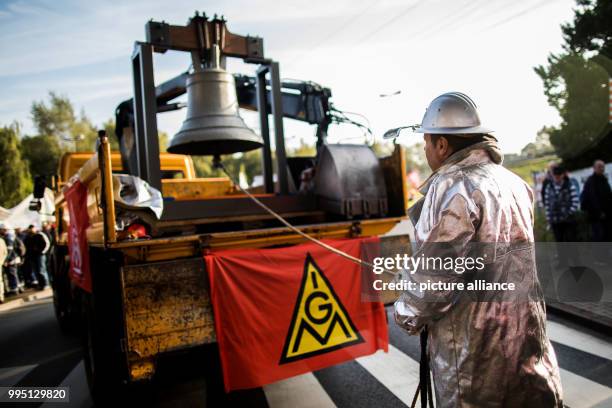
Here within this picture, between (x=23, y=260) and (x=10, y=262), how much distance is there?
1.37m

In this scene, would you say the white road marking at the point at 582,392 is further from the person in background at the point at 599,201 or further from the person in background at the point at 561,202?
the person in background at the point at 599,201

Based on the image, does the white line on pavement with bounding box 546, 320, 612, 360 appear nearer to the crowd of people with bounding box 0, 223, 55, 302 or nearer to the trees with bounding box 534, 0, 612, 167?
the trees with bounding box 534, 0, 612, 167

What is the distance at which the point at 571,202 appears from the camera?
7.36 metres

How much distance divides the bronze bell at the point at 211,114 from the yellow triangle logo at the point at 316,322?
4.50 ft

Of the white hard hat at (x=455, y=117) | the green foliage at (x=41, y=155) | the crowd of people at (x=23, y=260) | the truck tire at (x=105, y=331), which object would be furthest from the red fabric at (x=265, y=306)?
the green foliage at (x=41, y=155)

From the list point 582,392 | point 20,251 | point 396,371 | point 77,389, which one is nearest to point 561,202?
point 582,392

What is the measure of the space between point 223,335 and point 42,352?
416cm

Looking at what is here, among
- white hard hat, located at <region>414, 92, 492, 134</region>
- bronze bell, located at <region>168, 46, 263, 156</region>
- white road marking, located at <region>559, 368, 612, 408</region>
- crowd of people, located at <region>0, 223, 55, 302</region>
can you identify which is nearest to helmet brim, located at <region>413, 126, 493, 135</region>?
white hard hat, located at <region>414, 92, 492, 134</region>

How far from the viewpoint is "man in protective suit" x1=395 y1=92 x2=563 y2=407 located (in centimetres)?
169

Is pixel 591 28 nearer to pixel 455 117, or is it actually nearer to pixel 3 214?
pixel 455 117

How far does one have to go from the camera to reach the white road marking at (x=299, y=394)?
380cm

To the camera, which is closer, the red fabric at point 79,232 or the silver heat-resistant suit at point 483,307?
the silver heat-resistant suit at point 483,307

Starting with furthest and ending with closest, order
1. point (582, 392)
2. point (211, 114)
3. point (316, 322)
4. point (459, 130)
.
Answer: point (211, 114), point (316, 322), point (582, 392), point (459, 130)

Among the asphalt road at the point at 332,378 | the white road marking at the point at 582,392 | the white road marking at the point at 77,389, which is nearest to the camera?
the white road marking at the point at 582,392
